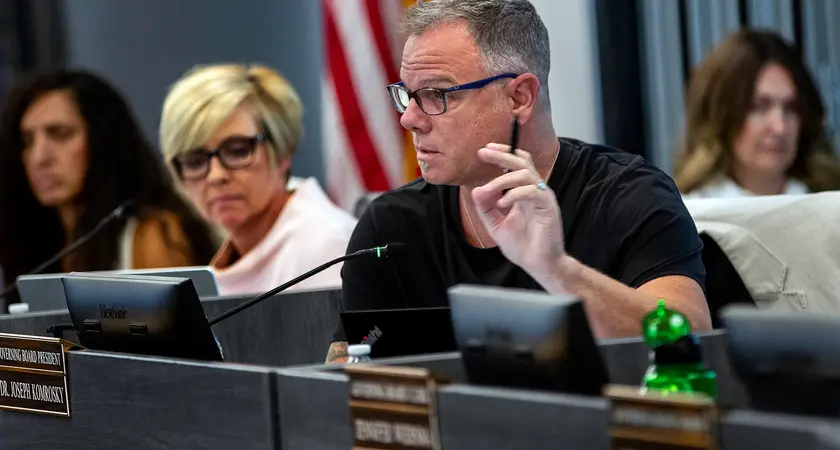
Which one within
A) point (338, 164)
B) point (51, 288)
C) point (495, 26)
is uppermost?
point (495, 26)

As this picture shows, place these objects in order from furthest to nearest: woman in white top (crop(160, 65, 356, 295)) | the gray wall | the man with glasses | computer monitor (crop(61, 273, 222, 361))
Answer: the gray wall < woman in white top (crop(160, 65, 356, 295)) < the man with glasses < computer monitor (crop(61, 273, 222, 361))

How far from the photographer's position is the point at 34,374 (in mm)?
1552

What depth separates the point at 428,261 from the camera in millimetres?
2146

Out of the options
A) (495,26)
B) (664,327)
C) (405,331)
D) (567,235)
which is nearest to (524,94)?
(495,26)

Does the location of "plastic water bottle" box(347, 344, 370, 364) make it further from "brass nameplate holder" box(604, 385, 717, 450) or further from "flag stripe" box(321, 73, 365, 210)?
"flag stripe" box(321, 73, 365, 210)

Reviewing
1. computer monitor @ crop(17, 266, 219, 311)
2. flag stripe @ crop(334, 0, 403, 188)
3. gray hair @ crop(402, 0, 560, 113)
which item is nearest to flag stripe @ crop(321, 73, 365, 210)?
flag stripe @ crop(334, 0, 403, 188)

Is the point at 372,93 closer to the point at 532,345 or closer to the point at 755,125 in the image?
the point at 755,125

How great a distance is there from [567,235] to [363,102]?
267 cm

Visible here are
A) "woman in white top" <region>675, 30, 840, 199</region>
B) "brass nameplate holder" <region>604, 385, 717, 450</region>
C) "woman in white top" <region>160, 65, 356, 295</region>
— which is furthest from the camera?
"woman in white top" <region>675, 30, 840, 199</region>

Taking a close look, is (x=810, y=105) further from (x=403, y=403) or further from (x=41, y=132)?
(x=403, y=403)

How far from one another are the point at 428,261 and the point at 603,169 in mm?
316

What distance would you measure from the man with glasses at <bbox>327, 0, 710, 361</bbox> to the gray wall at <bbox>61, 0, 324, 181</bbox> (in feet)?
11.2

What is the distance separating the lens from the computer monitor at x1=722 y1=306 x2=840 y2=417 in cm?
96

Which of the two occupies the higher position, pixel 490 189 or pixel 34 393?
pixel 490 189
